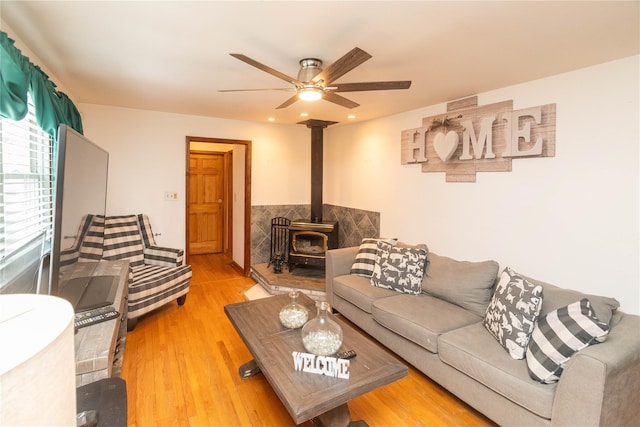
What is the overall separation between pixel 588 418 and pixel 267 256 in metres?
4.06

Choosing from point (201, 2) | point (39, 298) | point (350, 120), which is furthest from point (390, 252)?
point (39, 298)

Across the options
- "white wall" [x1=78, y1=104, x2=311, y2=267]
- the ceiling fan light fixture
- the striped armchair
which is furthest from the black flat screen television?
"white wall" [x1=78, y1=104, x2=311, y2=267]

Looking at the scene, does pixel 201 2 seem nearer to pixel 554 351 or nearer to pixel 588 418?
pixel 554 351

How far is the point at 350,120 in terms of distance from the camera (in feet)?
14.8

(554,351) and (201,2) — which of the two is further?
(554,351)

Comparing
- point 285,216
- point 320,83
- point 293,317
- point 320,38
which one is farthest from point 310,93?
point 285,216

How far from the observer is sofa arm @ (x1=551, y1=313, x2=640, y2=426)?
1.53 meters

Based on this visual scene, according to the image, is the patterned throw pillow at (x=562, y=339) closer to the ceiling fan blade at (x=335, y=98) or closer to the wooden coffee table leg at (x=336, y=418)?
the wooden coffee table leg at (x=336, y=418)

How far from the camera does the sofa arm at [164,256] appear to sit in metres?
3.69

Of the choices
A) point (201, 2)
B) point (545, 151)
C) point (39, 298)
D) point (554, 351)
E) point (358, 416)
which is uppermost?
point (201, 2)

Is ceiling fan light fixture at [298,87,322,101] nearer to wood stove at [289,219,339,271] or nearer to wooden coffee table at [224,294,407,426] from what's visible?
wooden coffee table at [224,294,407,426]

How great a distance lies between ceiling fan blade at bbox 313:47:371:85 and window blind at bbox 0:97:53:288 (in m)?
1.82

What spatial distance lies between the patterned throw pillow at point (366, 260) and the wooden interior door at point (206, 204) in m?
3.64

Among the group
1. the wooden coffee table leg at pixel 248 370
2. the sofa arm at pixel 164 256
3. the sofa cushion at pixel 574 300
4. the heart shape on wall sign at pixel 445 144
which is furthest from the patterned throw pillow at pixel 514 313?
the sofa arm at pixel 164 256
